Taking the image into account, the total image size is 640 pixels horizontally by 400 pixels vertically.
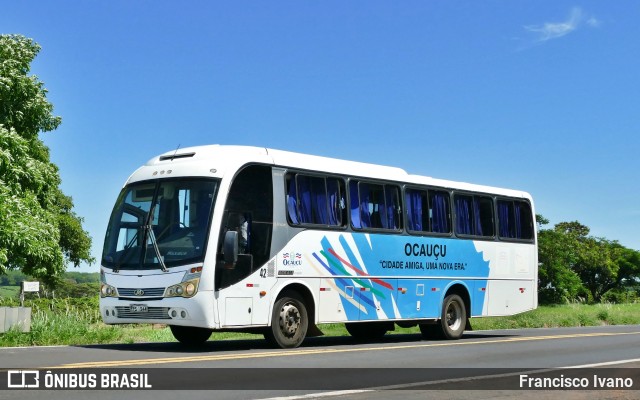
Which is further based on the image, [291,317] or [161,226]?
[291,317]

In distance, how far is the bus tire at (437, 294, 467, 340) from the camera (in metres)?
21.8

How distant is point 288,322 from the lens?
1741 cm

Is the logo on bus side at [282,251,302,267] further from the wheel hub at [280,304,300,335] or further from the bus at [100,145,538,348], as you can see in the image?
the wheel hub at [280,304,300,335]

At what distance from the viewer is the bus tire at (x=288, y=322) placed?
1711cm

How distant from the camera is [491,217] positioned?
23625 millimetres

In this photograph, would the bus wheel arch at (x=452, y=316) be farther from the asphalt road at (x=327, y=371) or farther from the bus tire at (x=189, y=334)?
the bus tire at (x=189, y=334)

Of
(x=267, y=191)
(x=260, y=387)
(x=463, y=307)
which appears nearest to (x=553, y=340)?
(x=463, y=307)

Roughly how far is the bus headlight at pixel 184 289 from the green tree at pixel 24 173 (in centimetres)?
1895

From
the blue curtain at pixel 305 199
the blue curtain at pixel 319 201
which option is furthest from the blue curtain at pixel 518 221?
the blue curtain at pixel 305 199

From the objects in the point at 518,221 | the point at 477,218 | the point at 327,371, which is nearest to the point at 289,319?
the point at 327,371

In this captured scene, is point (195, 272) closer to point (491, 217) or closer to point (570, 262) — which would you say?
point (491, 217)

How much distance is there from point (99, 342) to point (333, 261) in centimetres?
510

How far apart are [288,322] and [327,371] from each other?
460 cm

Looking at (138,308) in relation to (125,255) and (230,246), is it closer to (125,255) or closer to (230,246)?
(125,255)
